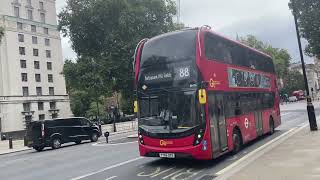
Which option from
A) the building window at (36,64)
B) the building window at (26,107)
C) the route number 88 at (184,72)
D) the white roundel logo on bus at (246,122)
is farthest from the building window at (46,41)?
the route number 88 at (184,72)

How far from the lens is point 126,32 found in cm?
3959

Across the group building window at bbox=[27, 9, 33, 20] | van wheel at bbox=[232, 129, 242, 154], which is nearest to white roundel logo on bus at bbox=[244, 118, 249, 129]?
van wheel at bbox=[232, 129, 242, 154]

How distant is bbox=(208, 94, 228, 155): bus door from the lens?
41.1 feet

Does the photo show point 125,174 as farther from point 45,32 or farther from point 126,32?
point 45,32

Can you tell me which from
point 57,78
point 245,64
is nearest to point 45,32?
point 57,78

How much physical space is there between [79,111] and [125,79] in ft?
180

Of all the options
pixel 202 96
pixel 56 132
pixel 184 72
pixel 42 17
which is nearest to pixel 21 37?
pixel 42 17

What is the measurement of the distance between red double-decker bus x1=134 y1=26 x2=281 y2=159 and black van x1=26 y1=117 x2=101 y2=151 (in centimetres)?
1565

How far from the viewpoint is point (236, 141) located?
48.2ft

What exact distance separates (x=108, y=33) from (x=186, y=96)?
2986 cm

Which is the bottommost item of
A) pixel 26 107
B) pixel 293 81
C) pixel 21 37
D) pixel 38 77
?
pixel 26 107

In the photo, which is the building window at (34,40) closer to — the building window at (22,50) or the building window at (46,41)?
the building window at (46,41)

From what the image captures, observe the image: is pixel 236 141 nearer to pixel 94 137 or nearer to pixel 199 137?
pixel 199 137

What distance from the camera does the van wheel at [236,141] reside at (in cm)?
1445
